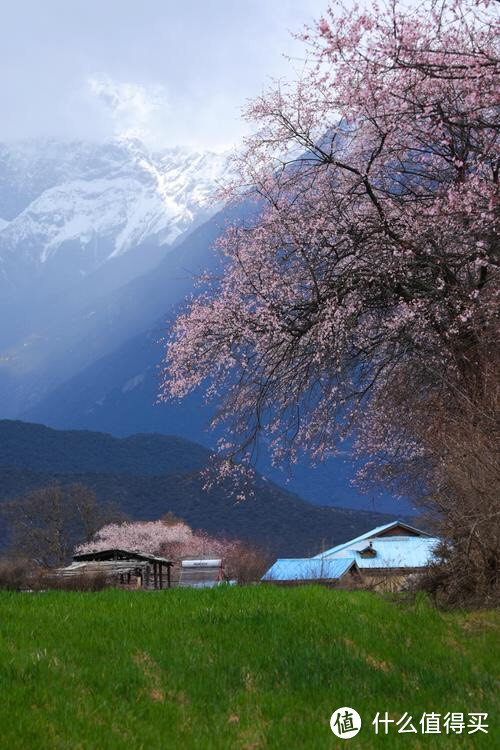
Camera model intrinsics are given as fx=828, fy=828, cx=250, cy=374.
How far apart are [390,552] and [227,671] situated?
5274 cm

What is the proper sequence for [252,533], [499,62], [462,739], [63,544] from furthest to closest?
[252,533] < [63,544] < [499,62] < [462,739]

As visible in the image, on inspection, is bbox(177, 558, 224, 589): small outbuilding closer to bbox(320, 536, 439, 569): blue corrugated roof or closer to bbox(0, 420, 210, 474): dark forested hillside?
bbox(320, 536, 439, 569): blue corrugated roof

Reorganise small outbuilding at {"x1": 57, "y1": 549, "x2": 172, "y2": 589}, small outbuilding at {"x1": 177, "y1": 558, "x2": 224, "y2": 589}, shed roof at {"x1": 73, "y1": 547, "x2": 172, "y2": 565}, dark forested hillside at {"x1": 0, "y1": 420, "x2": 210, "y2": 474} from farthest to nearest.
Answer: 1. dark forested hillside at {"x1": 0, "y1": 420, "x2": 210, "y2": 474}
2. small outbuilding at {"x1": 177, "y1": 558, "x2": 224, "y2": 589}
3. shed roof at {"x1": 73, "y1": 547, "x2": 172, "y2": 565}
4. small outbuilding at {"x1": 57, "y1": 549, "x2": 172, "y2": 589}

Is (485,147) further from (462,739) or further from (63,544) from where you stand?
(63,544)

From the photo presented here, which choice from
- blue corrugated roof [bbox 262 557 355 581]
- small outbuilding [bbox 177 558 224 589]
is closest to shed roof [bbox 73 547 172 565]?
small outbuilding [bbox 177 558 224 589]

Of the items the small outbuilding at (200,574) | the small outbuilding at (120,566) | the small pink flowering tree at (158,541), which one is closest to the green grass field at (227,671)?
the small outbuilding at (120,566)

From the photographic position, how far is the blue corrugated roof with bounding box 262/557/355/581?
45.5 metres

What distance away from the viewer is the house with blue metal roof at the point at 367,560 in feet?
149

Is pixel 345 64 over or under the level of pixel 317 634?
over

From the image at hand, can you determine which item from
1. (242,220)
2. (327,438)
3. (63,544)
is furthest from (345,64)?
(63,544)

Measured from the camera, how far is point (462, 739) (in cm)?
561

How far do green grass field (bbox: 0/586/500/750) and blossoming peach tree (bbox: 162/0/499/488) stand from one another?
17.4ft

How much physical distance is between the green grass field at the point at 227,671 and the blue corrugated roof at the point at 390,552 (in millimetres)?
43400

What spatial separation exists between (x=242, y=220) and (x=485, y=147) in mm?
6192
